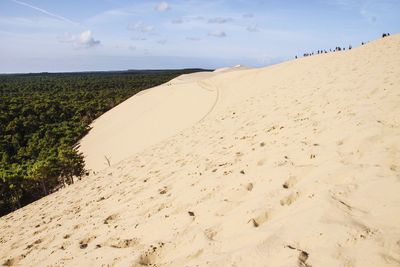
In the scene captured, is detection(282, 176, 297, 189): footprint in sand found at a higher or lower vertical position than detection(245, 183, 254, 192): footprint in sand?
higher

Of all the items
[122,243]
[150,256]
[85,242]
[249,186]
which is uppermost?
[249,186]

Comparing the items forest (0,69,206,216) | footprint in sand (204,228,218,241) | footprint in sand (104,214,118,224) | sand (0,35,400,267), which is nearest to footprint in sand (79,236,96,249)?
sand (0,35,400,267)

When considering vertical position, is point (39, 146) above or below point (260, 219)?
below

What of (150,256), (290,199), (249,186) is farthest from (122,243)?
(290,199)

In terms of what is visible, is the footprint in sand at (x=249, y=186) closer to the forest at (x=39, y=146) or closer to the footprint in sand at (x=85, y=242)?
the footprint in sand at (x=85, y=242)

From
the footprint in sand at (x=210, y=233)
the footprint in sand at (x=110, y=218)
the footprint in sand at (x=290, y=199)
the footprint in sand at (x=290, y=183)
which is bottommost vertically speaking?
the footprint in sand at (x=110, y=218)

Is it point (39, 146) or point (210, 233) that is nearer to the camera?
point (210, 233)

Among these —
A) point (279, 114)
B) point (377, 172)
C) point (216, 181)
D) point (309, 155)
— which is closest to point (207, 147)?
point (279, 114)

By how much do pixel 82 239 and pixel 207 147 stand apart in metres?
4.88

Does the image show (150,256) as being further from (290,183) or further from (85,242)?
(290,183)

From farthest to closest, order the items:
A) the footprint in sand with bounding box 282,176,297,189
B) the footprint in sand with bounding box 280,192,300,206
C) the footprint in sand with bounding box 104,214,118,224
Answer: the footprint in sand with bounding box 104,214,118,224
the footprint in sand with bounding box 282,176,297,189
the footprint in sand with bounding box 280,192,300,206

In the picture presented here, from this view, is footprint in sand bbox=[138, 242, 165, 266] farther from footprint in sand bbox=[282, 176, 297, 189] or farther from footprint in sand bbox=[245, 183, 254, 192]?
footprint in sand bbox=[282, 176, 297, 189]

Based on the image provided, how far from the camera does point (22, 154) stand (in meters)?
38.7

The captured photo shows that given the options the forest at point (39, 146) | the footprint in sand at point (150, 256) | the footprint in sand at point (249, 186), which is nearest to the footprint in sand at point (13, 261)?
the footprint in sand at point (150, 256)
